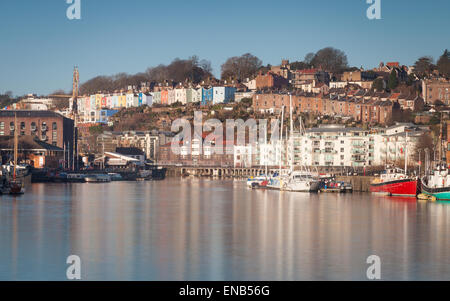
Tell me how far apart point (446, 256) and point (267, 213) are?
1203cm

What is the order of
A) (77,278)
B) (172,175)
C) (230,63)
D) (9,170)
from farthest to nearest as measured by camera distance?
1. (230,63)
2. (172,175)
3. (9,170)
4. (77,278)

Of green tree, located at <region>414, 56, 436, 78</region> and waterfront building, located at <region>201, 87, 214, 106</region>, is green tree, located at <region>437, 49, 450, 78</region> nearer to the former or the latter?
green tree, located at <region>414, 56, 436, 78</region>

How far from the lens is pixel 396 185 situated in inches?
1603

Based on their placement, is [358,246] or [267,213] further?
[267,213]

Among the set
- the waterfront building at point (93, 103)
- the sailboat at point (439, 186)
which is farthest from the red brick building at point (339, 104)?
the waterfront building at point (93, 103)

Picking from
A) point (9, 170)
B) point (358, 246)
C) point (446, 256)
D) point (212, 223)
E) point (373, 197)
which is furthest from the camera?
point (9, 170)

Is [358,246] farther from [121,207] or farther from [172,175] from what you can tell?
[172,175]

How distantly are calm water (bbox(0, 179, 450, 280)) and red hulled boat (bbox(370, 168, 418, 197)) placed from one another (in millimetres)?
3151

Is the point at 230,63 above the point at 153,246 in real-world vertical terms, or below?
above

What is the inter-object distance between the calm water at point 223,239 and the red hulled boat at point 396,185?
315cm

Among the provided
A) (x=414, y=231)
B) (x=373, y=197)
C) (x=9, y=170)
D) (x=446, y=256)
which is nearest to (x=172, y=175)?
(x=9, y=170)

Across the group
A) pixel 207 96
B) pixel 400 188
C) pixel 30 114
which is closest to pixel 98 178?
pixel 30 114

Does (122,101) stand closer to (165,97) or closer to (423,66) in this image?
(165,97)

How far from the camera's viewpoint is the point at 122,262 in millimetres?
18516
